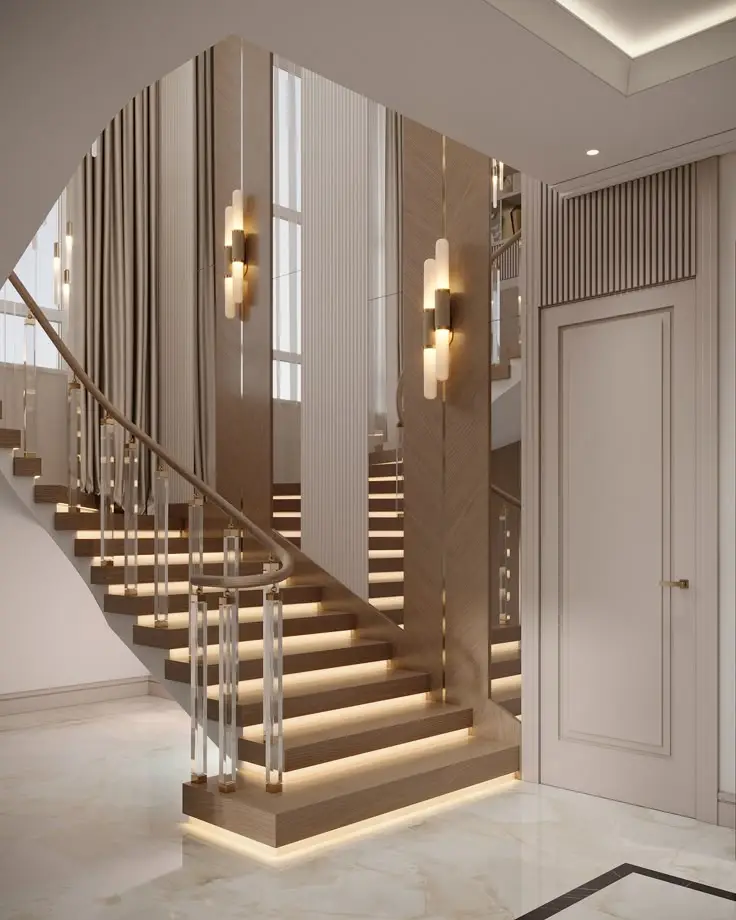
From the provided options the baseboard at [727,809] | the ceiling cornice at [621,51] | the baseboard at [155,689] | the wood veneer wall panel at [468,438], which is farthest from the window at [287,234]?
the baseboard at [727,809]

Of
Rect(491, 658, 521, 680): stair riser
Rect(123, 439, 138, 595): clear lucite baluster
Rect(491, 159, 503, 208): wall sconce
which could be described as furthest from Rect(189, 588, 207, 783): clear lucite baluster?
Rect(491, 159, 503, 208): wall sconce

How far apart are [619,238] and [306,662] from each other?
9.16ft

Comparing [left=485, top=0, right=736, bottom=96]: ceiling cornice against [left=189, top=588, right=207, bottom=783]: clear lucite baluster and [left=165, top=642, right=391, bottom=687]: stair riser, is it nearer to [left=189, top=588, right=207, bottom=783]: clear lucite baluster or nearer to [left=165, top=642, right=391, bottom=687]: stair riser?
[left=189, top=588, right=207, bottom=783]: clear lucite baluster

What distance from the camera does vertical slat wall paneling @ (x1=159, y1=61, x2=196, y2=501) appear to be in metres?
7.43

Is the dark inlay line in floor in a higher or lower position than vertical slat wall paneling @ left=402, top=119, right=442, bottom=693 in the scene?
lower

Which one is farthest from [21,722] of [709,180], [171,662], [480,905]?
[709,180]

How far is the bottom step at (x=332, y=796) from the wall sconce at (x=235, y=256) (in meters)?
3.39

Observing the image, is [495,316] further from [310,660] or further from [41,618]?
[41,618]

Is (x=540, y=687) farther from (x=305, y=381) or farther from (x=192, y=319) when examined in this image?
(x=192, y=319)

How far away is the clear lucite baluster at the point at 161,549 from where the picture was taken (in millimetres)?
5371

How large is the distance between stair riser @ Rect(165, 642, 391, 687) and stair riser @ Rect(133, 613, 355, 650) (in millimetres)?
151

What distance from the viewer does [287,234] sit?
6469 millimetres

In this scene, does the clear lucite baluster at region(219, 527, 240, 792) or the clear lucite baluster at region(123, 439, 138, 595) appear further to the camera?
the clear lucite baluster at region(123, 439, 138, 595)

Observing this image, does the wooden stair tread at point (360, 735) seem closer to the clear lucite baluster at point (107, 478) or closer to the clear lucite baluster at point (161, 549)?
the clear lucite baluster at point (161, 549)
